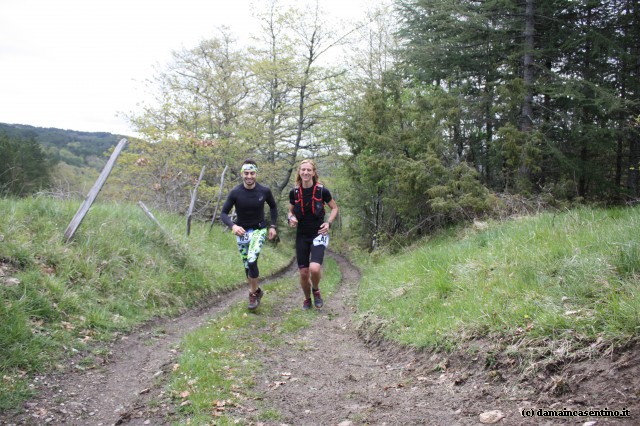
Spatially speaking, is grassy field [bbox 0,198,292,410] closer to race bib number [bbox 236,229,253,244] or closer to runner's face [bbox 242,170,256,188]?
race bib number [bbox 236,229,253,244]

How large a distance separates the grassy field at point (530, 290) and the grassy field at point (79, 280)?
12.6 feet

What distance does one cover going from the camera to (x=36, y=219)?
23.7 ft

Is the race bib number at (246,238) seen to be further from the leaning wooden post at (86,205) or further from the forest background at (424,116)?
the forest background at (424,116)

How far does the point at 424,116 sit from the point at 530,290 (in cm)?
1066

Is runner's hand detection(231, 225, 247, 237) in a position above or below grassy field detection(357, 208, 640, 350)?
above

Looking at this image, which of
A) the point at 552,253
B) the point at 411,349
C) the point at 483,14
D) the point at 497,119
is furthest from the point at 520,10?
the point at 411,349

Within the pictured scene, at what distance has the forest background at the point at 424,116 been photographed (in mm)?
12406

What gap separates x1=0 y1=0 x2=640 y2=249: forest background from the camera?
12.4m

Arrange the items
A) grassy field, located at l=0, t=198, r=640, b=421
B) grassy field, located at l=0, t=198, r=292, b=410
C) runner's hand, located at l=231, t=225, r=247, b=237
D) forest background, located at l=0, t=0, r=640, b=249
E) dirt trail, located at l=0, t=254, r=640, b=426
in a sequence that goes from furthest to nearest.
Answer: forest background, located at l=0, t=0, r=640, b=249 < runner's hand, located at l=231, t=225, r=247, b=237 < grassy field, located at l=0, t=198, r=292, b=410 < grassy field, located at l=0, t=198, r=640, b=421 < dirt trail, located at l=0, t=254, r=640, b=426

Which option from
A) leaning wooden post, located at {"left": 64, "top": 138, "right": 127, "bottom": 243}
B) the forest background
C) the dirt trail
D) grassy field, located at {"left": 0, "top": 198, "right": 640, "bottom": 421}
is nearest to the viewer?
the dirt trail

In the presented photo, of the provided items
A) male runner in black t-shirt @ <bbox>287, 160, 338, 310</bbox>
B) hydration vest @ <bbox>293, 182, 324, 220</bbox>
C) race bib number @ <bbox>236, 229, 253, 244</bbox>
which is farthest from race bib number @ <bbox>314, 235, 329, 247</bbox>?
race bib number @ <bbox>236, 229, 253, 244</bbox>

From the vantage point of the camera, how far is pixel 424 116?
1391 cm

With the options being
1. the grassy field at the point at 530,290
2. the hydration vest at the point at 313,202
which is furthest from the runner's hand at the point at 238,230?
the grassy field at the point at 530,290

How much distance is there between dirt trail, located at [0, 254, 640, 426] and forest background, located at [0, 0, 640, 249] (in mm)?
5811
